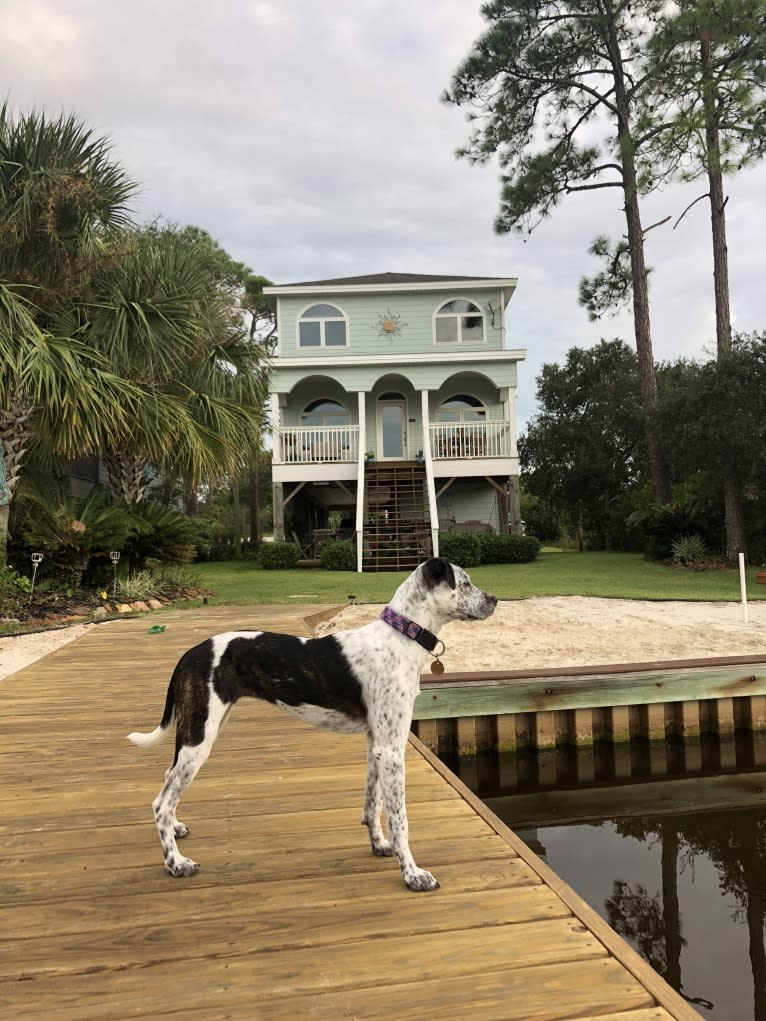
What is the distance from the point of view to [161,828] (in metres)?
2.16

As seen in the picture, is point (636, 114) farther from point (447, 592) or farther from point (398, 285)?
point (447, 592)

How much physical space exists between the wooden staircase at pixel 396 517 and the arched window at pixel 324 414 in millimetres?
2766

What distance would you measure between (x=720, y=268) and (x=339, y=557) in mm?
12609

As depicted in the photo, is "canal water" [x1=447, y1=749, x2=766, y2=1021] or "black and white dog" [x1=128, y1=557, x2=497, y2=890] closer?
"black and white dog" [x1=128, y1=557, x2=497, y2=890]

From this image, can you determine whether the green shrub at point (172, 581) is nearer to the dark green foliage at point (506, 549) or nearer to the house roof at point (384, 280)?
the dark green foliage at point (506, 549)

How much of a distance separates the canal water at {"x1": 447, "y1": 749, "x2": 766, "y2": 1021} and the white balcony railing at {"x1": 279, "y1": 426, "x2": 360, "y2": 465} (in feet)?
46.1

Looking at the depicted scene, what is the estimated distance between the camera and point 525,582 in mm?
12891

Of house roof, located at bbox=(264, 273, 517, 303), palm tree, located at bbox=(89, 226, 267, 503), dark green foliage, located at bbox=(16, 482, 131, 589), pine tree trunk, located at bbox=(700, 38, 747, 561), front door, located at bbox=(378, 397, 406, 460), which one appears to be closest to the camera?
dark green foliage, located at bbox=(16, 482, 131, 589)

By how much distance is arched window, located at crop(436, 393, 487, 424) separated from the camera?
2058 centimetres

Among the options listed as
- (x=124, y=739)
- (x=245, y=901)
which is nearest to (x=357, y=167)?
(x=124, y=739)

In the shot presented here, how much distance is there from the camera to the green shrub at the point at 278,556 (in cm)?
1731

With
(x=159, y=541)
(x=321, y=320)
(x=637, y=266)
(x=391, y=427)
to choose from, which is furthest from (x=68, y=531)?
(x=637, y=266)

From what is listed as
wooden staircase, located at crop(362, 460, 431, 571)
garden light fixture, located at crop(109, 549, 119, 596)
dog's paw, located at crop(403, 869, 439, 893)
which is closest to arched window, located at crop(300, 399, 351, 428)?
wooden staircase, located at crop(362, 460, 431, 571)

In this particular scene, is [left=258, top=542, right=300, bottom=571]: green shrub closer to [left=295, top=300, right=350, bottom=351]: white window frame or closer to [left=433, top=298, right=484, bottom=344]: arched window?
[left=295, top=300, right=350, bottom=351]: white window frame
